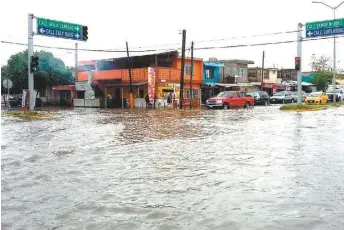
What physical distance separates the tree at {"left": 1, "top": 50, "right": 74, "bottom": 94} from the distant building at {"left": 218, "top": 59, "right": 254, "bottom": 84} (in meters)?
22.0

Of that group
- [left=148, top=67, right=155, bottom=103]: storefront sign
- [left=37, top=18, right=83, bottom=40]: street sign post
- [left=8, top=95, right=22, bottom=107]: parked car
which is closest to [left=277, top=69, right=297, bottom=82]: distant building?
[left=148, top=67, right=155, bottom=103]: storefront sign

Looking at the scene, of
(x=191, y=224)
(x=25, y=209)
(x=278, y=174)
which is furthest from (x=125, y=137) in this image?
(x=191, y=224)

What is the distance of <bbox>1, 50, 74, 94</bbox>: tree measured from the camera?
53312mm

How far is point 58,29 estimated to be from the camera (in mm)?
28953

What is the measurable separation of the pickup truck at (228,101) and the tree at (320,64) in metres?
50.9

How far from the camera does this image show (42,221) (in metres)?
5.55

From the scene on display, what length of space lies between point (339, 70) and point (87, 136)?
9309 centimetres

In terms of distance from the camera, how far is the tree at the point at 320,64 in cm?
8594

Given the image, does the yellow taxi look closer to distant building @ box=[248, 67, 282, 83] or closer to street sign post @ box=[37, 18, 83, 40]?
distant building @ box=[248, 67, 282, 83]

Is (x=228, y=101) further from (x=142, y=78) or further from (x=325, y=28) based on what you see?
(x=325, y=28)

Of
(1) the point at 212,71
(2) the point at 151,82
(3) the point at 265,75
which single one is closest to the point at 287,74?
(3) the point at 265,75

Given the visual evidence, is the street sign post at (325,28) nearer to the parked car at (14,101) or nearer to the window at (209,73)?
the window at (209,73)

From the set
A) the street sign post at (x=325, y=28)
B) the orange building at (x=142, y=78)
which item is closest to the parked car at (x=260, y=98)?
the orange building at (x=142, y=78)

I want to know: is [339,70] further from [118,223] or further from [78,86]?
[118,223]
